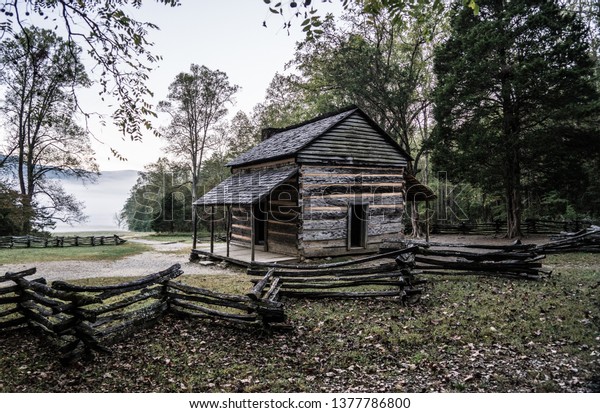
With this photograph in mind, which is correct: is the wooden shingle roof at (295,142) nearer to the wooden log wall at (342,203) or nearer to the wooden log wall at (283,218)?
the wooden log wall at (342,203)

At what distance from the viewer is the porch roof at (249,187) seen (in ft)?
35.6

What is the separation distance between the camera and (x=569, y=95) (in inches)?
571

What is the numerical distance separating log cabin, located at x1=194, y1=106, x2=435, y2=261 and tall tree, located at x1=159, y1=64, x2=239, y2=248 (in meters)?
6.63

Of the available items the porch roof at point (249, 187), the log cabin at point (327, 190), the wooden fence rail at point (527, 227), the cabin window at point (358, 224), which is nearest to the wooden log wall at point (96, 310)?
the porch roof at point (249, 187)

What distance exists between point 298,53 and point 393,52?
6.40 metres

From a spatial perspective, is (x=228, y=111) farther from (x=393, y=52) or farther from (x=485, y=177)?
(x=485, y=177)

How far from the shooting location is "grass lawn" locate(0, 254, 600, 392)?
144 inches

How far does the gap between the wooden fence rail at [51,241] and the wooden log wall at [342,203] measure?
1757cm

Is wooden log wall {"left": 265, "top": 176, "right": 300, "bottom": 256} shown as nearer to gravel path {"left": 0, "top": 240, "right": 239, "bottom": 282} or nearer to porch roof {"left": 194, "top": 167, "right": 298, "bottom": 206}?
porch roof {"left": 194, "top": 167, "right": 298, "bottom": 206}

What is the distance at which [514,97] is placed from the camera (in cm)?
1566

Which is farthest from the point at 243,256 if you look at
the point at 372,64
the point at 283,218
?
the point at 372,64

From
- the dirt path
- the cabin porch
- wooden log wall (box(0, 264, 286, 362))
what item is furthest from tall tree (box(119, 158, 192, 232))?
wooden log wall (box(0, 264, 286, 362))

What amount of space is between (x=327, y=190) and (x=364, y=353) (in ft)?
27.1

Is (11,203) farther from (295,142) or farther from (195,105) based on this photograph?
(295,142)
